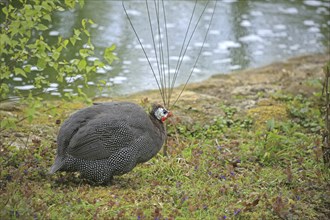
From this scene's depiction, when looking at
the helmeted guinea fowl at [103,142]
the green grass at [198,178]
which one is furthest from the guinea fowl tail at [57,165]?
the green grass at [198,178]

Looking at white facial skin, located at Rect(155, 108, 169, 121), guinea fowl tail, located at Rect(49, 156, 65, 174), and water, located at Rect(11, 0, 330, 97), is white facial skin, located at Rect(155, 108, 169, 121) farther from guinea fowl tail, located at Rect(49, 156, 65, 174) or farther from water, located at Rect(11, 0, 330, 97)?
water, located at Rect(11, 0, 330, 97)

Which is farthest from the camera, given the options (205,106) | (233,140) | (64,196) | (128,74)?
(128,74)

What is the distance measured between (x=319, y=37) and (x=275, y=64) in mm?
1915

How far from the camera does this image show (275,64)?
32.8 ft

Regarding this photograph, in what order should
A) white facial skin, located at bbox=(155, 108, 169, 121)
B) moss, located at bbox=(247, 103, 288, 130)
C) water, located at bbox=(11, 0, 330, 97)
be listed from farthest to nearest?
water, located at bbox=(11, 0, 330, 97)
moss, located at bbox=(247, 103, 288, 130)
white facial skin, located at bbox=(155, 108, 169, 121)

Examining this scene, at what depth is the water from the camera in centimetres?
905

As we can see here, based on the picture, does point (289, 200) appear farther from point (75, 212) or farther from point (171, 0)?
point (171, 0)

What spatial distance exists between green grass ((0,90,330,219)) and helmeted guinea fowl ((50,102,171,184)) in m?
0.16

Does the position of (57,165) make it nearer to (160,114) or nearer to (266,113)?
(160,114)

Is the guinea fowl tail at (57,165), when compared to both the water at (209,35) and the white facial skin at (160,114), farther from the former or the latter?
the water at (209,35)

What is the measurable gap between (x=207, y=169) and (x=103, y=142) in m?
1.16

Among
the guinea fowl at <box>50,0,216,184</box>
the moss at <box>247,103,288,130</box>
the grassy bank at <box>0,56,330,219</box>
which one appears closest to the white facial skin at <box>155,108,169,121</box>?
the guinea fowl at <box>50,0,216,184</box>

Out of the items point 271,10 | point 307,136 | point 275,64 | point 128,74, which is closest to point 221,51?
point 275,64

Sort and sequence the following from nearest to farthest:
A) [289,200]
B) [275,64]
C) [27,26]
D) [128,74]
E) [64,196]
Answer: [27,26]
[64,196]
[289,200]
[128,74]
[275,64]
